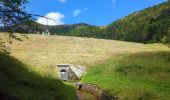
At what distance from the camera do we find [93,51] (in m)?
67.2

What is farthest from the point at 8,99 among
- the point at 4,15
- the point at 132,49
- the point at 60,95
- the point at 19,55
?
the point at 132,49

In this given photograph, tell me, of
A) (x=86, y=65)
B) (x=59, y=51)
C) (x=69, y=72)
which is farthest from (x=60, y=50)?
(x=69, y=72)

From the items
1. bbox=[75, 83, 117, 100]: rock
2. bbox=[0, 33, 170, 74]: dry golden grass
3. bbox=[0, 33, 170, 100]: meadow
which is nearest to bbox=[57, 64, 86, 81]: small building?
bbox=[0, 33, 170, 100]: meadow

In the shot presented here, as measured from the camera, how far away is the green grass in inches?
1208

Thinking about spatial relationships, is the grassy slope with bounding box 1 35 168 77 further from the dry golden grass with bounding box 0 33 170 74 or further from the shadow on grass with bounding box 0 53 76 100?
the shadow on grass with bounding box 0 53 76 100

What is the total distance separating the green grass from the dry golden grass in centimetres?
526

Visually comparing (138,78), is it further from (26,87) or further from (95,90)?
(26,87)

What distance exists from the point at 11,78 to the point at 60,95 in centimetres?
463

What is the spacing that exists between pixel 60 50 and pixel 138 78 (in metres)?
25.2

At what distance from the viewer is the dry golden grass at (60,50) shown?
185 ft

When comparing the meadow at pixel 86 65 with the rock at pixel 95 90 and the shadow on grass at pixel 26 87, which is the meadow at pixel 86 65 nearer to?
the shadow on grass at pixel 26 87

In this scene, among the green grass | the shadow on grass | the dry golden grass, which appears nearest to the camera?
the shadow on grass

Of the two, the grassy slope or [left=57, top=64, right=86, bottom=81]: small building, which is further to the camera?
the grassy slope

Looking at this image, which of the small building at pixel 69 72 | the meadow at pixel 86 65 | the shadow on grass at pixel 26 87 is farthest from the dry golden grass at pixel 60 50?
the shadow on grass at pixel 26 87
